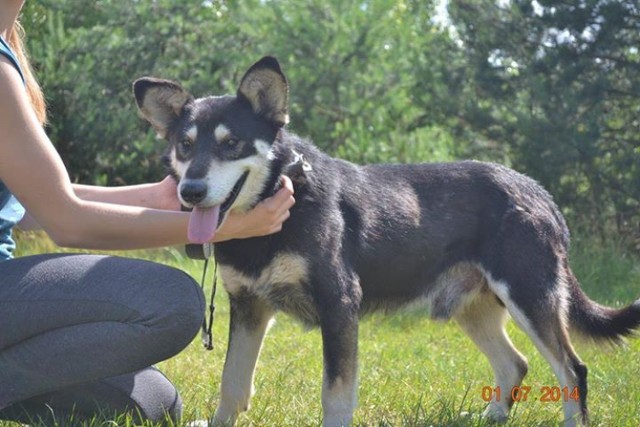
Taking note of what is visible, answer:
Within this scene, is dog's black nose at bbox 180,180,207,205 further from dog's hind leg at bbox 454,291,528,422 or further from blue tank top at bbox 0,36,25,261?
dog's hind leg at bbox 454,291,528,422

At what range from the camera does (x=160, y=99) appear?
378 cm

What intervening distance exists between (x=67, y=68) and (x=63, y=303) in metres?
8.64

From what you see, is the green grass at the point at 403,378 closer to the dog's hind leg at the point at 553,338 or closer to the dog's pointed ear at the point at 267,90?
the dog's hind leg at the point at 553,338

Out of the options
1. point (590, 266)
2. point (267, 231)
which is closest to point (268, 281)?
point (267, 231)

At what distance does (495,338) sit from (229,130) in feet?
5.62

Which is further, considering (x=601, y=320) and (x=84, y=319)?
(x=601, y=320)

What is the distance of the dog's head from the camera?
3473mm

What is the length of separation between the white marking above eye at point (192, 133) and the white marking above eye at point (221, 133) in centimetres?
8

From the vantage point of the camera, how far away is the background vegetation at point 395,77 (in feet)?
28.6

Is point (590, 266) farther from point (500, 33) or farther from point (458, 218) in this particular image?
point (458, 218)

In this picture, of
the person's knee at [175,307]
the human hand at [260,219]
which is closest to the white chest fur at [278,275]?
the human hand at [260,219]

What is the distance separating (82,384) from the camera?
343 centimetres
